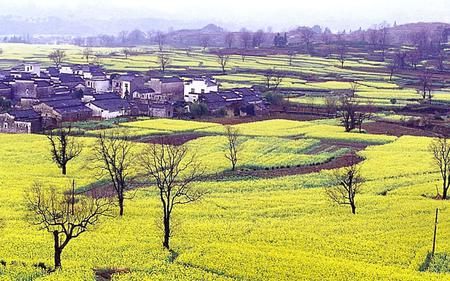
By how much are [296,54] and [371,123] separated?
76.0 metres

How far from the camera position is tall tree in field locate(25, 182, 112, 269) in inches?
1025

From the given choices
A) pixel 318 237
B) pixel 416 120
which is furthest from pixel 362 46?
pixel 318 237

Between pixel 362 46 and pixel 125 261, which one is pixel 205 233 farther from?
pixel 362 46

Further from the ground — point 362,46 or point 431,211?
point 362,46

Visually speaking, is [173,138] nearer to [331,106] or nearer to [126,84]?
[331,106]

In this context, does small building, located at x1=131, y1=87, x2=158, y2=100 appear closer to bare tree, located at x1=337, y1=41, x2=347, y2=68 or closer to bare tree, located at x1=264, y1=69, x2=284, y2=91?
bare tree, located at x1=264, y1=69, x2=284, y2=91

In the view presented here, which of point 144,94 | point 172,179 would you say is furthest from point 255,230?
point 144,94

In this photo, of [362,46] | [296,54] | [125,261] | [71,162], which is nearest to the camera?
[125,261]

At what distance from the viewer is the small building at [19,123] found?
6103cm

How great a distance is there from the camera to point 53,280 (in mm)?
23297

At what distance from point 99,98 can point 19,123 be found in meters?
16.9

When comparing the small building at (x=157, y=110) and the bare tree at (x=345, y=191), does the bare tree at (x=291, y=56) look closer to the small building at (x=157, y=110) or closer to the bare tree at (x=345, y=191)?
the small building at (x=157, y=110)

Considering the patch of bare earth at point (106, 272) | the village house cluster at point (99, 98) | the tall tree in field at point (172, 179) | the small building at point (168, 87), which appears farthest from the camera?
the small building at point (168, 87)

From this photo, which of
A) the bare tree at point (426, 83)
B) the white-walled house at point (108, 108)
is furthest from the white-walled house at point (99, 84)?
the bare tree at point (426, 83)
